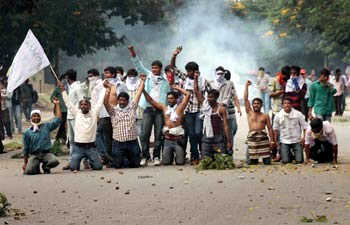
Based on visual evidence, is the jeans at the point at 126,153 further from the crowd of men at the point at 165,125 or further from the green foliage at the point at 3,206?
the green foliage at the point at 3,206

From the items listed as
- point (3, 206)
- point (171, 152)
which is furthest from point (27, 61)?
point (3, 206)

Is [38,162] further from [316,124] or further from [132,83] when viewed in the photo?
[316,124]

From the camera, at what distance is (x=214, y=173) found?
16.3 metres

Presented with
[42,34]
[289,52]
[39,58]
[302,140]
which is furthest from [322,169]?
[289,52]

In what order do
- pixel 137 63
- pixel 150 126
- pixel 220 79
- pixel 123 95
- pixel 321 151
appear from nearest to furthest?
pixel 321 151 < pixel 123 95 < pixel 150 126 < pixel 137 63 < pixel 220 79

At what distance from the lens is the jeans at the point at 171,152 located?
18.1m

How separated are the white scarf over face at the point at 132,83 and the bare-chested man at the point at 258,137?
7.60 feet

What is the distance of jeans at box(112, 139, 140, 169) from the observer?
17.9m

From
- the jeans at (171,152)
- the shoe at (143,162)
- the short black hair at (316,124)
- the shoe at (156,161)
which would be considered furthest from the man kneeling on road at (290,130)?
the shoe at (143,162)

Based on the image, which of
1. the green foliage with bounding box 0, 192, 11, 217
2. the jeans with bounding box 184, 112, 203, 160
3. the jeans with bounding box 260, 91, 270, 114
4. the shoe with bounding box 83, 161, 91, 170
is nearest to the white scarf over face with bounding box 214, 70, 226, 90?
the jeans with bounding box 184, 112, 203, 160

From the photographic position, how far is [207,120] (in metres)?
18.0

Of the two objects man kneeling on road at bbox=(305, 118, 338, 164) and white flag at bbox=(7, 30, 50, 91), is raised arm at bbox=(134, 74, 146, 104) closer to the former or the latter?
white flag at bbox=(7, 30, 50, 91)

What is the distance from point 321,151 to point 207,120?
1966 mm

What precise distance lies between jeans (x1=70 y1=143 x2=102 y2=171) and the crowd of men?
0.02m
